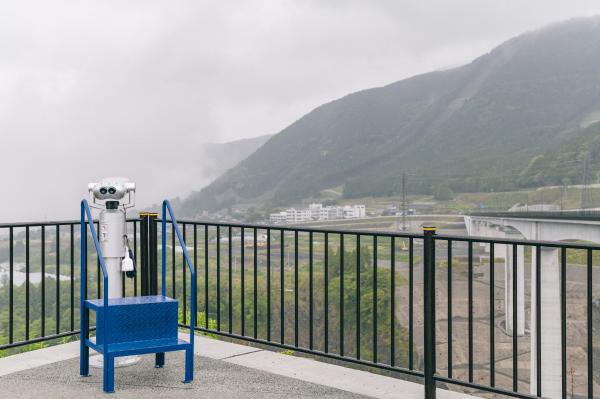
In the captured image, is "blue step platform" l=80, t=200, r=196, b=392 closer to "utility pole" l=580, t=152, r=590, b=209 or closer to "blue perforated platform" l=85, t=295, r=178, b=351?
"blue perforated platform" l=85, t=295, r=178, b=351

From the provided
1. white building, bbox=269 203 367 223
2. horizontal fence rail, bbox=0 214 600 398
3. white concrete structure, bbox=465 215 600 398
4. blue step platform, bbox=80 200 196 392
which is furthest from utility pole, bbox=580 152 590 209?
blue step platform, bbox=80 200 196 392

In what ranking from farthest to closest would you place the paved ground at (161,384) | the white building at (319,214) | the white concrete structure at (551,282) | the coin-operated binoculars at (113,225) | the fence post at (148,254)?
1. the white building at (319,214)
2. the white concrete structure at (551,282)
3. the fence post at (148,254)
4. the coin-operated binoculars at (113,225)
5. the paved ground at (161,384)

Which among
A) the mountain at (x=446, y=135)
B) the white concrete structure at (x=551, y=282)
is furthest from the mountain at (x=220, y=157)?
the white concrete structure at (x=551, y=282)

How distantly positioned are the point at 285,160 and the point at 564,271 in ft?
413

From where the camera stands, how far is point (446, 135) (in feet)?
381

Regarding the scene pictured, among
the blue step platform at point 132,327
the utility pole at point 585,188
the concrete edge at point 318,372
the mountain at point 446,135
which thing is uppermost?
the mountain at point 446,135

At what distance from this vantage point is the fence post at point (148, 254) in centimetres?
560

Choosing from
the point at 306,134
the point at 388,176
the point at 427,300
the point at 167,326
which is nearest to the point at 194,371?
the point at 167,326

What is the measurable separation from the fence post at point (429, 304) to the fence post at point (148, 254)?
8.96 feet

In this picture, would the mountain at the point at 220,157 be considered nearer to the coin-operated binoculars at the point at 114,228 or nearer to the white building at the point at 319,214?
the white building at the point at 319,214

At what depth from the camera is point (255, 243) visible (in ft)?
16.4

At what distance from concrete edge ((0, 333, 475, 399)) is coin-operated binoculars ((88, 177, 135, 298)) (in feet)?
3.31

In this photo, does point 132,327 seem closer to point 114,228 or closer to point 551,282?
point 114,228

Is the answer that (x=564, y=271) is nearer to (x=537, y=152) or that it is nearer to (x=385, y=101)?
(x=537, y=152)
